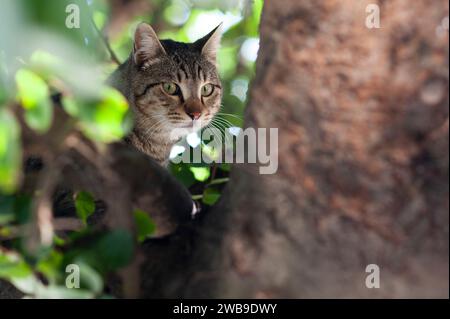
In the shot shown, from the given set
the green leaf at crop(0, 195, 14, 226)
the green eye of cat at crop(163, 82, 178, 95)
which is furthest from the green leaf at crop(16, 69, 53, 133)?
the green eye of cat at crop(163, 82, 178, 95)

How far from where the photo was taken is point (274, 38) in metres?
1.58

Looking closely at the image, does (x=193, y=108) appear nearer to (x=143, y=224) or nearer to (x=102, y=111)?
(x=143, y=224)

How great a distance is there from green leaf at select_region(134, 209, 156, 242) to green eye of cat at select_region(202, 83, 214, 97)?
189 cm

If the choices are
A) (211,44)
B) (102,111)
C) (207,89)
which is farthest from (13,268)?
(211,44)

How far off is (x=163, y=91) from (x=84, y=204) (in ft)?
5.48

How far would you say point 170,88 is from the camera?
340 cm

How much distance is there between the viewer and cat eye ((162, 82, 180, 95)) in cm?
338

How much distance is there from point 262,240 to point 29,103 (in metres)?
0.66

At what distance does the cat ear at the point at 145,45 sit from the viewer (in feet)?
10.4

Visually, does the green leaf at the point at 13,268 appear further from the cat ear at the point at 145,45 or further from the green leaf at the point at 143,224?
the cat ear at the point at 145,45

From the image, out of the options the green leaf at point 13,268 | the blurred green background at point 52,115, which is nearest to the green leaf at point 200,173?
the blurred green background at point 52,115

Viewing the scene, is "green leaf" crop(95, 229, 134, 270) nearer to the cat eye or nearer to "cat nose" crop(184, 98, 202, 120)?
"cat nose" crop(184, 98, 202, 120)

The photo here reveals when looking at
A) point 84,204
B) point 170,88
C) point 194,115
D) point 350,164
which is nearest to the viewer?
point 350,164
